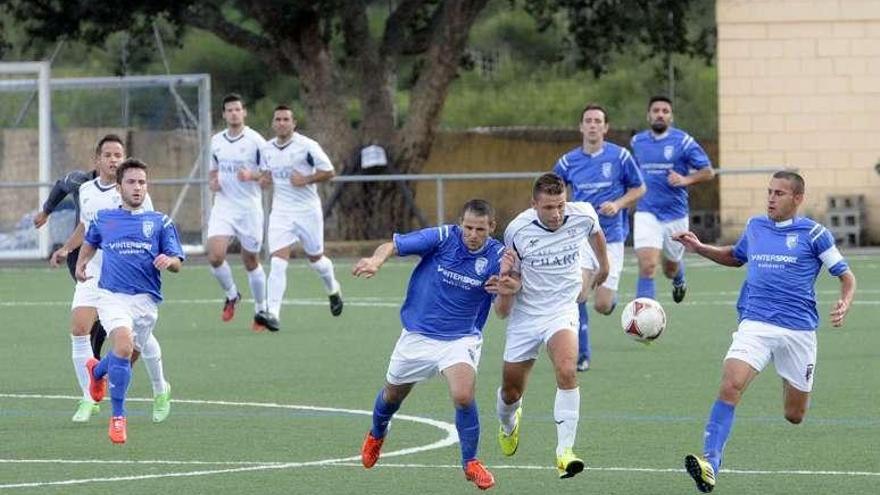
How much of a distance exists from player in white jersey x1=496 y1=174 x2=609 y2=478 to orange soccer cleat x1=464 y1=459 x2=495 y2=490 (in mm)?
815

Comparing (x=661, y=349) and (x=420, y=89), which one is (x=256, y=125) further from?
(x=661, y=349)

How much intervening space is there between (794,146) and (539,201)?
21803mm

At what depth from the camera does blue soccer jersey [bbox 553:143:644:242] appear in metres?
16.5

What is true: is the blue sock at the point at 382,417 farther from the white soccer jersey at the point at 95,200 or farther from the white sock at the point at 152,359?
the white soccer jersey at the point at 95,200

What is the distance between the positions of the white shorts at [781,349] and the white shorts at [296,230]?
32.3ft

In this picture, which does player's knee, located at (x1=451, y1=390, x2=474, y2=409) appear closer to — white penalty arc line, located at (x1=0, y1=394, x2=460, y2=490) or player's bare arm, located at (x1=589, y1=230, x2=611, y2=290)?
white penalty arc line, located at (x1=0, y1=394, x2=460, y2=490)

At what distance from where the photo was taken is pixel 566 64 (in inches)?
1870

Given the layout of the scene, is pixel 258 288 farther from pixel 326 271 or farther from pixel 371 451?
pixel 371 451

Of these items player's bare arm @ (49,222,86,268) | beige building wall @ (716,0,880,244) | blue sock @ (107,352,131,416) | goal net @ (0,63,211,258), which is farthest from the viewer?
beige building wall @ (716,0,880,244)

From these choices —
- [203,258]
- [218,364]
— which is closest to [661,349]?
[218,364]

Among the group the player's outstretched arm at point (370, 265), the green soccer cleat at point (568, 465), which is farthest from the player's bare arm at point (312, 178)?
the green soccer cleat at point (568, 465)

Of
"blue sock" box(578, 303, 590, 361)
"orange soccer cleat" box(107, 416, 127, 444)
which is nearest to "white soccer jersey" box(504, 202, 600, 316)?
"orange soccer cleat" box(107, 416, 127, 444)

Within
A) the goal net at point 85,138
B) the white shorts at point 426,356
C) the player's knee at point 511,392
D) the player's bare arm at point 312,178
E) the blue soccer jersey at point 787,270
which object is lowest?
the player's knee at point 511,392

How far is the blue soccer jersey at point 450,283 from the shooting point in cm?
1086
